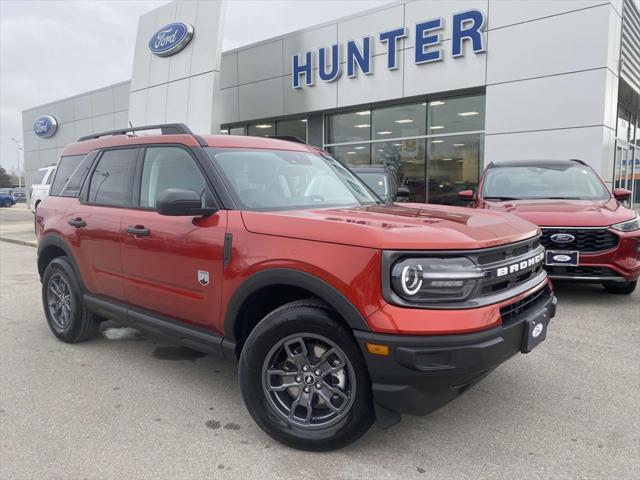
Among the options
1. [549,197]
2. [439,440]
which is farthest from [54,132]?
[439,440]

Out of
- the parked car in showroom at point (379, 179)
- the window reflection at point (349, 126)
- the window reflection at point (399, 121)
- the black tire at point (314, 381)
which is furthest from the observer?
the window reflection at point (349, 126)

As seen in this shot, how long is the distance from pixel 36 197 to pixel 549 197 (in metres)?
13.6

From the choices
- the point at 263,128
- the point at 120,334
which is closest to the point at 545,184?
the point at 120,334

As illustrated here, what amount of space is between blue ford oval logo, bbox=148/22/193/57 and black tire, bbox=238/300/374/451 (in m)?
15.8

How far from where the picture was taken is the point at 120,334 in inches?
199

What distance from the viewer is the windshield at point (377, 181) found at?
29.7 feet

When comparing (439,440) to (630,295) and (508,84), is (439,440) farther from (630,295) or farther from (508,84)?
(508,84)

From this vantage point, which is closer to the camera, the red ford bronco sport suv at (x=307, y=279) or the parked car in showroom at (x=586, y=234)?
the red ford bronco sport suv at (x=307, y=279)

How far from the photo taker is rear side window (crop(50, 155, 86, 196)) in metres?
4.76

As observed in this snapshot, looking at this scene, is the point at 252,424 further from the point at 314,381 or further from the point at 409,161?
the point at 409,161

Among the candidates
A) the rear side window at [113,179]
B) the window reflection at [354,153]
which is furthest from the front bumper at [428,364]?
the window reflection at [354,153]

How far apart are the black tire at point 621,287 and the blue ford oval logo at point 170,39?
14.6m

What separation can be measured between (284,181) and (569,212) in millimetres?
3733

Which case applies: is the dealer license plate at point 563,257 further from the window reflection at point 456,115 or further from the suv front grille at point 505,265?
the window reflection at point 456,115
